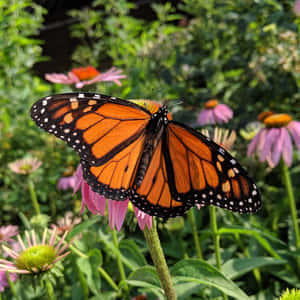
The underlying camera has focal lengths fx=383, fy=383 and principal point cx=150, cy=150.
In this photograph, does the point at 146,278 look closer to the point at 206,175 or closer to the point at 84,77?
the point at 206,175

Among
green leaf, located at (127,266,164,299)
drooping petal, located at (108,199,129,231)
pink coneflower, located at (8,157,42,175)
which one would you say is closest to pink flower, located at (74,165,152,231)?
drooping petal, located at (108,199,129,231)

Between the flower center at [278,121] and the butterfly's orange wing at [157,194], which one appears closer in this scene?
the butterfly's orange wing at [157,194]

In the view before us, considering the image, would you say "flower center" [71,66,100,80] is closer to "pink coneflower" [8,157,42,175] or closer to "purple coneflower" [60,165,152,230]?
"pink coneflower" [8,157,42,175]

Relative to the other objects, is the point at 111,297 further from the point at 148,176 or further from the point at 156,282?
the point at 148,176

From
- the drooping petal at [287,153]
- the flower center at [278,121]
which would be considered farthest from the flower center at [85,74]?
the drooping petal at [287,153]

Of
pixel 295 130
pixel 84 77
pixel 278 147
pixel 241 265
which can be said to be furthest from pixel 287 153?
pixel 84 77

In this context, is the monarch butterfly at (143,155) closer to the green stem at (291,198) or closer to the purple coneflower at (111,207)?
the purple coneflower at (111,207)
